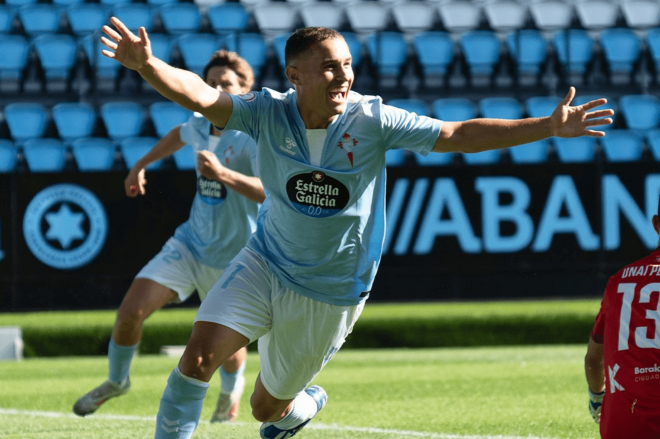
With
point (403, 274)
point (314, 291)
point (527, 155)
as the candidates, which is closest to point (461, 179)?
point (403, 274)

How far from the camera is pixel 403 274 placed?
12602 millimetres

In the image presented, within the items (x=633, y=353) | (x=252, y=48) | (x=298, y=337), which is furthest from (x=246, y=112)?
(x=252, y=48)

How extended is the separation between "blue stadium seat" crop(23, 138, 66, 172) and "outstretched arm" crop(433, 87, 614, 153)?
10691mm

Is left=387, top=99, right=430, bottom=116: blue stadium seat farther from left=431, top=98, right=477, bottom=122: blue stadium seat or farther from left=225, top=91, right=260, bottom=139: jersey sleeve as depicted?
left=225, top=91, right=260, bottom=139: jersey sleeve

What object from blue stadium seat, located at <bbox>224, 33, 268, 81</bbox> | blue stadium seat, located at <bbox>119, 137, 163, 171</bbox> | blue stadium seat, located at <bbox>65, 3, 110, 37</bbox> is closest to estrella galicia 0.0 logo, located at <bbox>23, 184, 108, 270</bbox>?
blue stadium seat, located at <bbox>119, 137, 163, 171</bbox>

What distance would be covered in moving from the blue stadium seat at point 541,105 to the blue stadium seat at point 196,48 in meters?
4.88

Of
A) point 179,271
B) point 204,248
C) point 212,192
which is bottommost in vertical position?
point 179,271

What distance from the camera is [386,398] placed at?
25.0 feet

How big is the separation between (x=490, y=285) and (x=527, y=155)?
8.52 feet

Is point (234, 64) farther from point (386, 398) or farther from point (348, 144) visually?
point (386, 398)

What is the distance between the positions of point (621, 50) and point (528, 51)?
1480 mm

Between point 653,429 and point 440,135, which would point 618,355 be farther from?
point 440,135

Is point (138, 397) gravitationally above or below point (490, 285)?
above

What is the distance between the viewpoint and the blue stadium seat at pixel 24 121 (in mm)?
15164
